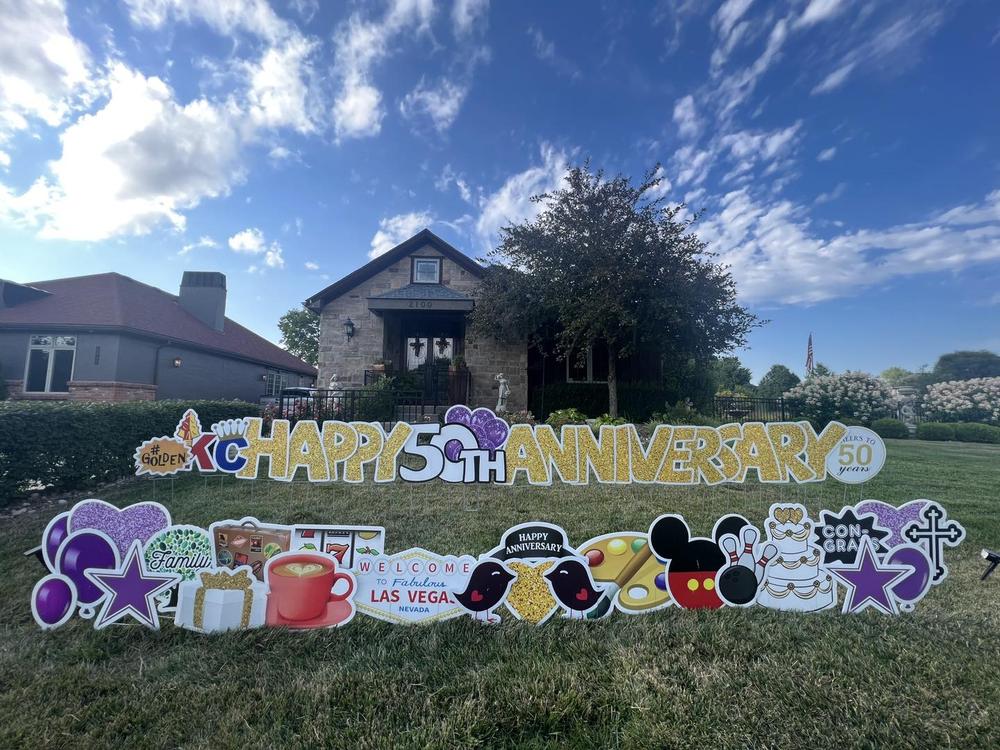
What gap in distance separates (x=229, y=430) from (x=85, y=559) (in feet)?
3.70

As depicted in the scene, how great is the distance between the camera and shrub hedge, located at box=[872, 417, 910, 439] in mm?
11102

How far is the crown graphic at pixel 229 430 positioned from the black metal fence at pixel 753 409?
10536 mm

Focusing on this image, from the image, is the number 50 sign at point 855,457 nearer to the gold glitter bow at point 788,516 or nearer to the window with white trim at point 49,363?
the gold glitter bow at point 788,516

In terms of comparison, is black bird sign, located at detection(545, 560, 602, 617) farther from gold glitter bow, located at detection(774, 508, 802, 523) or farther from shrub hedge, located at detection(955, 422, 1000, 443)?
shrub hedge, located at detection(955, 422, 1000, 443)

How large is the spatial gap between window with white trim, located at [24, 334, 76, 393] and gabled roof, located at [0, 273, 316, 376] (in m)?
0.49

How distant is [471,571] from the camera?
274 cm

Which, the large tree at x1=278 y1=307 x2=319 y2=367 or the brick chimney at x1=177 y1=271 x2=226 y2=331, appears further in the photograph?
the large tree at x1=278 y1=307 x2=319 y2=367

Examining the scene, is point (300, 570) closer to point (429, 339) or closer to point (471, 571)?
point (471, 571)

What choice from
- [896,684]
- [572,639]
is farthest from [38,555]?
[896,684]

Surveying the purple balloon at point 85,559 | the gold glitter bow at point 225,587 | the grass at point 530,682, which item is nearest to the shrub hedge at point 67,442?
the grass at point 530,682

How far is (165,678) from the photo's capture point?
2158 millimetres

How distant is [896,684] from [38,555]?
5.17 metres

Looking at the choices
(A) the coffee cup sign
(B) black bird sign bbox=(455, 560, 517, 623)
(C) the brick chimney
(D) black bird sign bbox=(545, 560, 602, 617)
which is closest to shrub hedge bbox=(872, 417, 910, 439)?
(D) black bird sign bbox=(545, 560, 602, 617)

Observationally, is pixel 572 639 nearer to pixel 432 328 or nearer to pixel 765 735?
pixel 765 735
